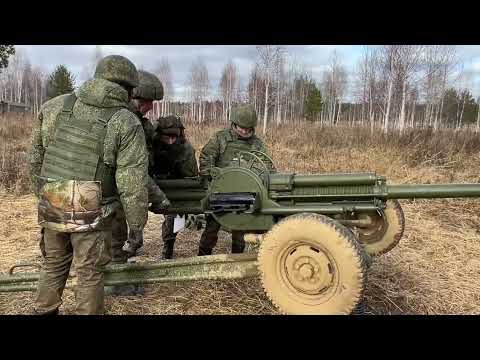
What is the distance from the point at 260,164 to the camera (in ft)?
14.2

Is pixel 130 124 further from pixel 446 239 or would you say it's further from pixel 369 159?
pixel 369 159

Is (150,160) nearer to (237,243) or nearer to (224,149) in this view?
(224,149)

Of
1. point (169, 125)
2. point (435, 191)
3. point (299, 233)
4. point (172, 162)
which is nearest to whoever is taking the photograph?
point (299, 233)

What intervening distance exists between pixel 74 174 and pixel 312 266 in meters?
1.88

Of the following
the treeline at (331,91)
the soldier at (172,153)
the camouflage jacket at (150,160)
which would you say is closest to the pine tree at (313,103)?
the treeline at (331,91)

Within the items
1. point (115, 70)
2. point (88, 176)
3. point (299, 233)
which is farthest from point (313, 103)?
point (88, 176)

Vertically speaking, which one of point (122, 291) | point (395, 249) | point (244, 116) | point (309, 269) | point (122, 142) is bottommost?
point (122, 291)

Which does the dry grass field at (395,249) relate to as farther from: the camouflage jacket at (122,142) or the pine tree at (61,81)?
the pine tree at (61,81)

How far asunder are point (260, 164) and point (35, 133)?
76.7 inches

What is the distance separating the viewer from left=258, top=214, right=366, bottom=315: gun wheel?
3.24 metres

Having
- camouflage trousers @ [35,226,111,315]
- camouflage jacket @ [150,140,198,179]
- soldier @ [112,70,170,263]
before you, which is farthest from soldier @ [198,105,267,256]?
camouflage trousers @ [35,226,111,315]

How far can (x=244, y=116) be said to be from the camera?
Answer: 5.07 metres

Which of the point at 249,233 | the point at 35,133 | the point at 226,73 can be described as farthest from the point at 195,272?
the point at 226,73

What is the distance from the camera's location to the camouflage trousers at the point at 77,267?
348 centimetres
